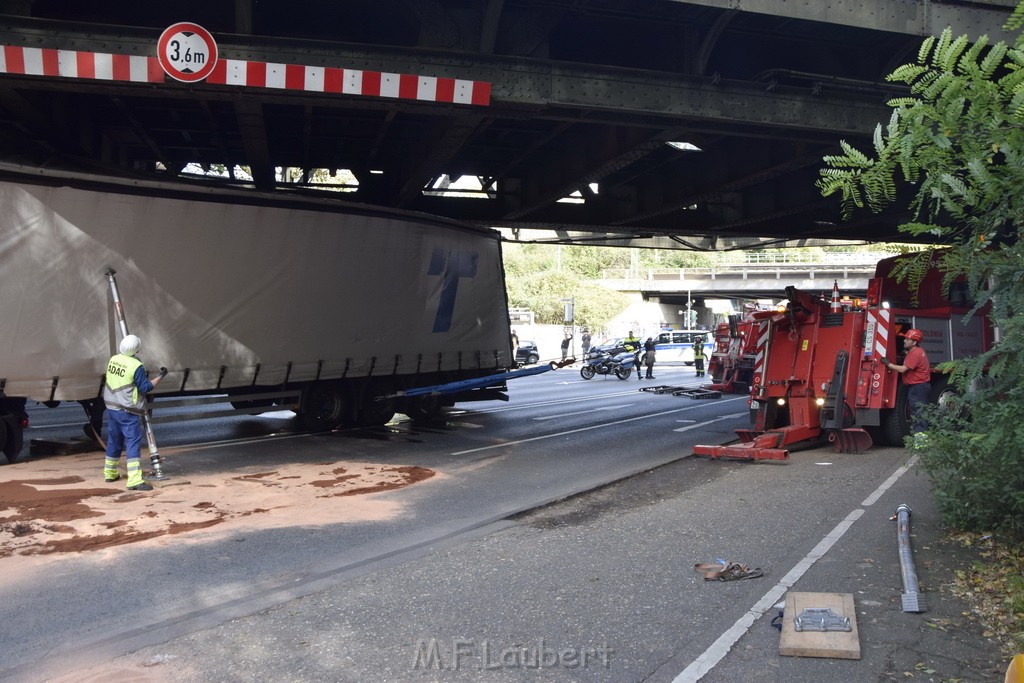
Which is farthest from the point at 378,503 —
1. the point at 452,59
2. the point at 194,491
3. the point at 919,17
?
the point at 919,17

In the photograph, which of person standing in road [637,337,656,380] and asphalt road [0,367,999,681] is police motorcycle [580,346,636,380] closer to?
person standing in road [637,337,656,380]

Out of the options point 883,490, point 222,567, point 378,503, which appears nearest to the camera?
point 222,567

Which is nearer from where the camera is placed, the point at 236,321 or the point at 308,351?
the point at 236,321

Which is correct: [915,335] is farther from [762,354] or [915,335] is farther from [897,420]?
[762,354]

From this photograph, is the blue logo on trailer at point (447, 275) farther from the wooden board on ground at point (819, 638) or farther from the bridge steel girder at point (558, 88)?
the wooden board on ground at point (819, 638)

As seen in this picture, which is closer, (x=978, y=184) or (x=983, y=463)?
(x=978, y=184)

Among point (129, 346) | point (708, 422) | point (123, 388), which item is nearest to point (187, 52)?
point (129, 346)

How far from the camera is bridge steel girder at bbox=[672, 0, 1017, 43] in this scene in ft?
32.1

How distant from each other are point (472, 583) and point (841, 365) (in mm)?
7794

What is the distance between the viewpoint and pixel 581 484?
32.5 feet

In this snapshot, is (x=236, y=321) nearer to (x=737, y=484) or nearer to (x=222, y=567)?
(x=222, y=567)

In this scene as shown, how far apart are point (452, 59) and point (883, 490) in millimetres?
6600

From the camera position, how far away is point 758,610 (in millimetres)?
5430

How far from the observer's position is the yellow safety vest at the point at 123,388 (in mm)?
9148
